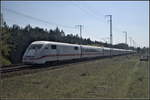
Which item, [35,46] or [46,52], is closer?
[46,52]

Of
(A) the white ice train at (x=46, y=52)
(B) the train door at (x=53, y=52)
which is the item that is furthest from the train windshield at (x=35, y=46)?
(B) the train door at (x=53, y=52)

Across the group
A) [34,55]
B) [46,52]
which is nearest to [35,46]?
[46,52]

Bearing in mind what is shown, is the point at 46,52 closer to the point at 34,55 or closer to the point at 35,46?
the point at 35,46

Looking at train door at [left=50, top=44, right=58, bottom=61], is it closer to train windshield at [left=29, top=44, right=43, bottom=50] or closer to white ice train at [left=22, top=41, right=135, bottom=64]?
white ice train at [left=22, top=41, right=135, bottom=64]

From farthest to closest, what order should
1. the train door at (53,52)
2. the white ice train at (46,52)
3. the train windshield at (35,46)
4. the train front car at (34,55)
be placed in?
the train door at (53,52)
the train windshield at (35,46)
the white ice train at (46,52)
the train front car at (34,55)

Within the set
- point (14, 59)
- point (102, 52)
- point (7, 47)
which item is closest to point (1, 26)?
point (7, 47)

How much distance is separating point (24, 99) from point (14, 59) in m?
39.1

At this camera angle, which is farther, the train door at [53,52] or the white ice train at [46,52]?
the train door at [53,52]

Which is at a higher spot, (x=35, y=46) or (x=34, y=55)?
(x=35, y=46)

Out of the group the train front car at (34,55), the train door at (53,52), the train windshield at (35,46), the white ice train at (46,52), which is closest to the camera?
the train front car at (34,55)

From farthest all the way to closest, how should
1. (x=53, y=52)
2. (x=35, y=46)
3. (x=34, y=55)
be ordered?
(x=53, y=52) < (x=35, y=46) < (x=34, y=55)

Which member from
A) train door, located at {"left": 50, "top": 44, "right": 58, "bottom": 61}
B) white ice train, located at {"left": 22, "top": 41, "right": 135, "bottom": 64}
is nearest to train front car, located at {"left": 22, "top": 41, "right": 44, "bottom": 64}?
white ice train, located at {"left": 22, "top": 41, "right": 135, "bottom": 64}

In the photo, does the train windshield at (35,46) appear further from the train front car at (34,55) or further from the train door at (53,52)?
the train door at (53,52)

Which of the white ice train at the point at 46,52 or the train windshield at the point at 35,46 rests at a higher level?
the train windshield at the point at 35,46
